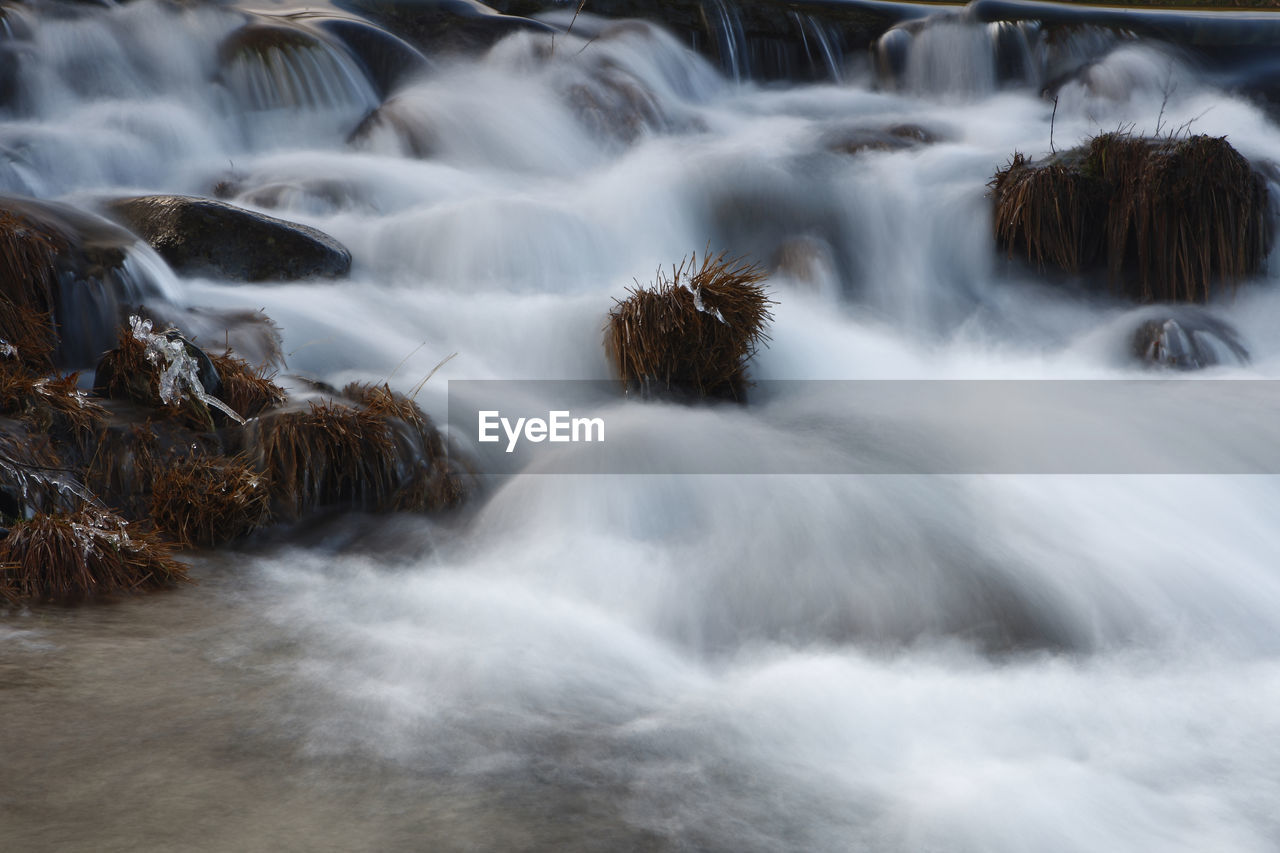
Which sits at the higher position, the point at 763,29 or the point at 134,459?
the point at 763,29

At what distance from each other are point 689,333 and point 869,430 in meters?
0.99

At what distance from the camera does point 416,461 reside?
417cm

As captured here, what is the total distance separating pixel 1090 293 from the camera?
691 cm

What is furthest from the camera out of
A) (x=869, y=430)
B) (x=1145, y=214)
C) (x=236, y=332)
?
(x=1145, y=214)

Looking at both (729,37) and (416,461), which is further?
(729,37)

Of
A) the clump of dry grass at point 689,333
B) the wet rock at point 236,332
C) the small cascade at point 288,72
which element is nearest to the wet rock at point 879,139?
the clump of dry grass at point 689,333

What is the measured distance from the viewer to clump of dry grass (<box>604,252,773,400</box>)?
500 cm

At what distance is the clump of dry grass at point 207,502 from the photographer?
3662 millimetres

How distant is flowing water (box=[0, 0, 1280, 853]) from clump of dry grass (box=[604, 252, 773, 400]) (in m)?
0.29

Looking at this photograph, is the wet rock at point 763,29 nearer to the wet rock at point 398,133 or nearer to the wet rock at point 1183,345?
the wet rock at point 398,133

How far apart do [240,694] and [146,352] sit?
2126 millimetres

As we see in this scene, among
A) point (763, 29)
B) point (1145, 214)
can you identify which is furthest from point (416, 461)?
point (763, 29)

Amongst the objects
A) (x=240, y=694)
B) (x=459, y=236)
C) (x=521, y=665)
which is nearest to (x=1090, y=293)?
(x=459, y=236)

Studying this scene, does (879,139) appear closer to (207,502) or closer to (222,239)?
(222,239)
